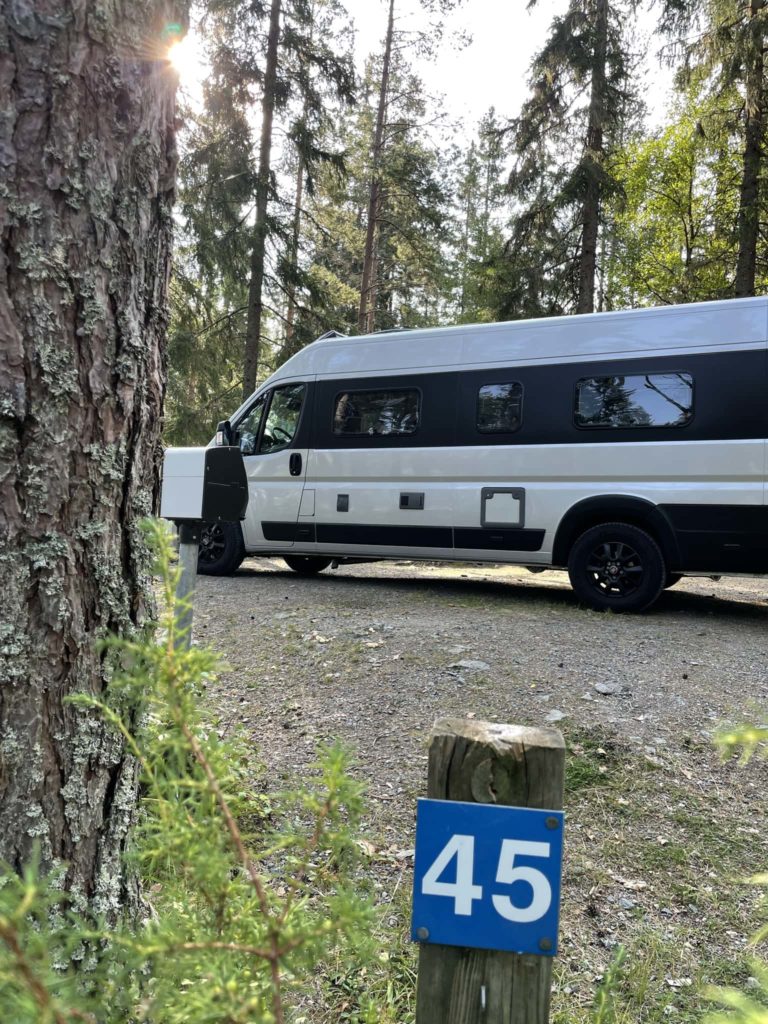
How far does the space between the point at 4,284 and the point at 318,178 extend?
1470 cm

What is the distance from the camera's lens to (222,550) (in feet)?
26.5

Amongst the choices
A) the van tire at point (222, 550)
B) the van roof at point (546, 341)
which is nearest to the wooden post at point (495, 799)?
the van roof at point (546, 341)

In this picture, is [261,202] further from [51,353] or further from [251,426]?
[51,353]

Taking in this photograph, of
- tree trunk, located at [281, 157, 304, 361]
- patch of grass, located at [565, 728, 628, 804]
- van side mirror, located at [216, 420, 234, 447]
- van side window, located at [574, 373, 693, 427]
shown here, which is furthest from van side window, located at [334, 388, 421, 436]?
tree trunk, located at [281, 157, 304, 361]

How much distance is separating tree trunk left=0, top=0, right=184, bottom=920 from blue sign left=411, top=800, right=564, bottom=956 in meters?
0.68

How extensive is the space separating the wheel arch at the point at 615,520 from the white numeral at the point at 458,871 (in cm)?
549

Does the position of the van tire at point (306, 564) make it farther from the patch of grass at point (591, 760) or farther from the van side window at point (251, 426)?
the patch of grass at point (591, 760)

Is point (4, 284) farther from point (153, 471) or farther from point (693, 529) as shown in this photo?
point (693, 529)

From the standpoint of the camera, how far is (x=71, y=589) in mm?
1338

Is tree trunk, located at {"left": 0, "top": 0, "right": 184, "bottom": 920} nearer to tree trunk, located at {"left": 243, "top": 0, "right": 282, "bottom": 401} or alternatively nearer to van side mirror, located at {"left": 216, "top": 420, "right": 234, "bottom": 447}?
van side mirror, located at {"left": 216, "top": 420, "right": 234, "bottom": 447}

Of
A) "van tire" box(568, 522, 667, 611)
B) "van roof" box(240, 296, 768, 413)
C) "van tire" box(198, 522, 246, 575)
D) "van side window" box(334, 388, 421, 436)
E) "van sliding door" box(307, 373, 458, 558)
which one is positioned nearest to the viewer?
"van roof" box(240, 296, 768, 413)

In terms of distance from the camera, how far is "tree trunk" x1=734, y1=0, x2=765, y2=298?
11305 millimetres

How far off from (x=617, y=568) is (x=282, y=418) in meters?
4.10

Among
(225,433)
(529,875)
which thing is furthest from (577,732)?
(225,433)
